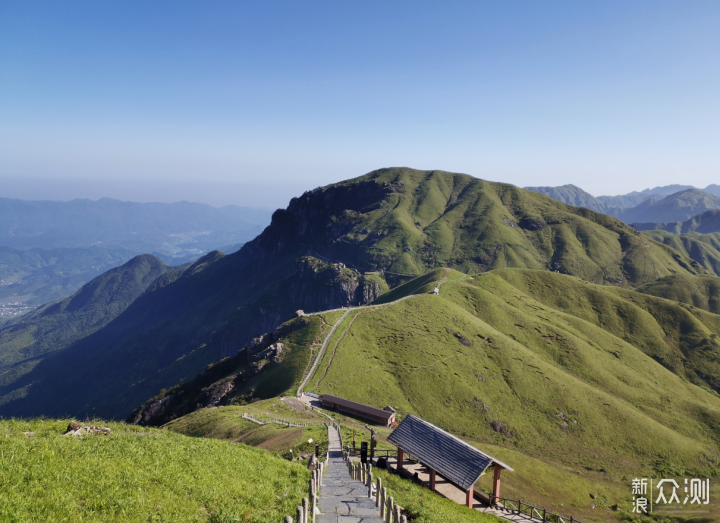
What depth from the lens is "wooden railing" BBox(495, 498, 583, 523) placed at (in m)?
38.2

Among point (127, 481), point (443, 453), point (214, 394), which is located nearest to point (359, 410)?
point (443, 453)

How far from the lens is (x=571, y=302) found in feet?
462

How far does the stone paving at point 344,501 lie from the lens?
19.5 m

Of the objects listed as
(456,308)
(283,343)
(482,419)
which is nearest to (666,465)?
(482,419)

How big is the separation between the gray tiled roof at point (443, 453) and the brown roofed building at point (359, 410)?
28.5 m

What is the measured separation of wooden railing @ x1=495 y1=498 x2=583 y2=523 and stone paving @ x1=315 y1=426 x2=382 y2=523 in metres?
18.6

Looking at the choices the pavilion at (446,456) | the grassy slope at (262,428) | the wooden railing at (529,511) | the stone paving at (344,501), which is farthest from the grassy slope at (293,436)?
the wooden railing at (529,511)

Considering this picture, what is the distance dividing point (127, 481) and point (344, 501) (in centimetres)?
1177

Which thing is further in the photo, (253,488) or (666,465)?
(666,465)

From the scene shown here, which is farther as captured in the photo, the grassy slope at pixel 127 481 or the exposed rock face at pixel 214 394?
the exposed rock face at pixel 214 394

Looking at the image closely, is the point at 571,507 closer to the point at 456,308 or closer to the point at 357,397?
the point at 357,397

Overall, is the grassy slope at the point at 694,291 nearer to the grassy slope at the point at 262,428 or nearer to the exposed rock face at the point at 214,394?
the grassy slope at the point at 262,428

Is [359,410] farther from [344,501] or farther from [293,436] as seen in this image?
[344,501]

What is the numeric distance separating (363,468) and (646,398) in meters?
98.4
